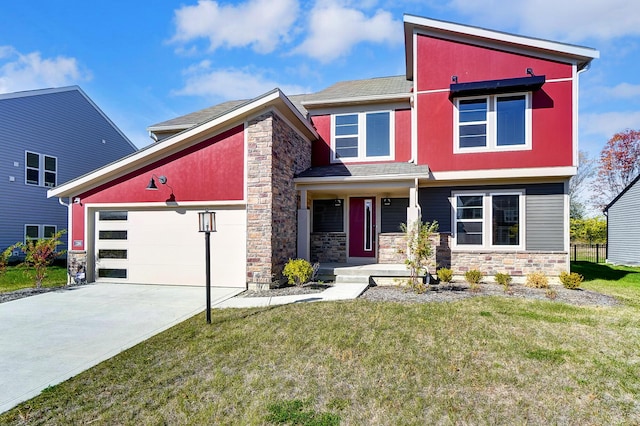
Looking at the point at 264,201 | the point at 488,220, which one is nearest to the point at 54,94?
the point at 264,201

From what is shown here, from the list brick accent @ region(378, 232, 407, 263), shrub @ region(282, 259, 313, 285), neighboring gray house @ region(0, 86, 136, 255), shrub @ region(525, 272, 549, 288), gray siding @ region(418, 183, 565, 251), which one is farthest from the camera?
neighboring gray house @ region(0, 86, 136, 255)

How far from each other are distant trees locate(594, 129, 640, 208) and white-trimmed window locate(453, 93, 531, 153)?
2446 cm

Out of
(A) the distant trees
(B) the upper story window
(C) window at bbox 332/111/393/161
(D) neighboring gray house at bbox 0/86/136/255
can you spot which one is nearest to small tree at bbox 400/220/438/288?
(C) window at bbox 332/111/393/161

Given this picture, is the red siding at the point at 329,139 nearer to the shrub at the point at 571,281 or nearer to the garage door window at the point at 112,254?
the shrub at the point at 571,281

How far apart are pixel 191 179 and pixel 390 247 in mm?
6592

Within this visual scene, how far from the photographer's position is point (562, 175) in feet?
30.6

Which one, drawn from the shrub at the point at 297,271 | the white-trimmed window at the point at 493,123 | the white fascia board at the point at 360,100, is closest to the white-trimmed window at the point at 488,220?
the white-trimmed window at the point at 493,123

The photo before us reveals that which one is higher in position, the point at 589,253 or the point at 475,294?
the point at 475,294

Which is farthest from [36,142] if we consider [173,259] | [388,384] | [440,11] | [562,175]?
[562,175]

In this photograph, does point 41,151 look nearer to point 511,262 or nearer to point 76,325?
point 76,325

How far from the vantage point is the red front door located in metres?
11.5

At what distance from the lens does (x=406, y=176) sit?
30.7 feet

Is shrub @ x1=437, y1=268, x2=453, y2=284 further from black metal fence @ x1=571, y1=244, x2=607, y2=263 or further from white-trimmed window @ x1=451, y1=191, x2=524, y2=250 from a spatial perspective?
black metal fence @ x1=571, y1=244, x2=607, y2=263

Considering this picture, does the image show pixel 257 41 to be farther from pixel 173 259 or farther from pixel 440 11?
pixel 173 259
